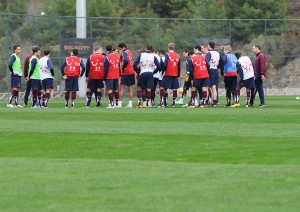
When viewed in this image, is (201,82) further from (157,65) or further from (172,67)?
(157,65)

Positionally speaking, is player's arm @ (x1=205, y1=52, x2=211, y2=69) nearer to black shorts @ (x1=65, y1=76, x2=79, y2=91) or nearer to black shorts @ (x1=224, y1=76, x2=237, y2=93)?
black shorts @ (x1=224, y1=76, x2=237, y2=93)

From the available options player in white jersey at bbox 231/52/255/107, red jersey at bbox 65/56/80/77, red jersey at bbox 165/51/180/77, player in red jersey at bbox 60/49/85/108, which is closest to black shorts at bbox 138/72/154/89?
red jersey at bbox 165/51/180/77

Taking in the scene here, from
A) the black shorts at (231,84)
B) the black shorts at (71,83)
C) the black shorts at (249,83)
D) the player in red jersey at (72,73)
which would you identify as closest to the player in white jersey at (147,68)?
the player in red jersey at (72,73)

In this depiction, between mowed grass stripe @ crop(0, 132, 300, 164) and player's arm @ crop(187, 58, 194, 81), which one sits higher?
player's arm @ crop(187, 58, 194, 81)

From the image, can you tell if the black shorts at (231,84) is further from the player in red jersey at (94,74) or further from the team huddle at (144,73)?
the player in red jersey at (94,74)

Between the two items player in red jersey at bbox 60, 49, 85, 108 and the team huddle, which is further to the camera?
player in red jersey at bbox 60, 49, 85, 108

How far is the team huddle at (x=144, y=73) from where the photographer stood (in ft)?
113

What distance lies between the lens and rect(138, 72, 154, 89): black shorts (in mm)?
34500

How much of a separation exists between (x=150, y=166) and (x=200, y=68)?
21.3 metres

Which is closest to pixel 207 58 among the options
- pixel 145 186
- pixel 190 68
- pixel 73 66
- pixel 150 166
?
pixel 190 68

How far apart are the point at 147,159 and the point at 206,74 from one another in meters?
20.4

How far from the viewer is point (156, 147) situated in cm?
1605

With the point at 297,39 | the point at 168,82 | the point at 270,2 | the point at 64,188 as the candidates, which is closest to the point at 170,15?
the point at 270,2

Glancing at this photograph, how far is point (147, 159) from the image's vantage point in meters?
13.9
